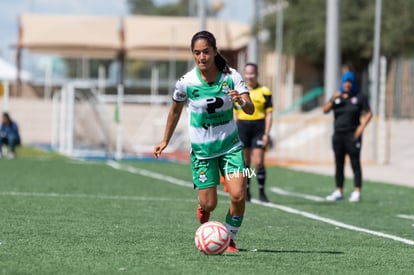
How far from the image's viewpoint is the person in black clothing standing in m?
18.5

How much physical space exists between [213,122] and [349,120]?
8.70 meters

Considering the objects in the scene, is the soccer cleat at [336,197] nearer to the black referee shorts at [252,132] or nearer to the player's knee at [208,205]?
the black referee shorts at [252,132]

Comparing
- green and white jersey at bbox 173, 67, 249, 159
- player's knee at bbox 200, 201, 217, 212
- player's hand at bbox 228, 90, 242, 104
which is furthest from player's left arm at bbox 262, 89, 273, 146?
player's hand at bbox 228, 90, 242, 104

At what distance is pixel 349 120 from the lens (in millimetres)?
18562

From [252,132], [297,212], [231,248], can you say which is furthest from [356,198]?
[231,248]

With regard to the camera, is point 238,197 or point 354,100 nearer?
point 238,197

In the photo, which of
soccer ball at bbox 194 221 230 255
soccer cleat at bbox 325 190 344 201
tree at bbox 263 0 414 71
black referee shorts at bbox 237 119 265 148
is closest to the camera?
soccer ball at bbox 194 221 230 255

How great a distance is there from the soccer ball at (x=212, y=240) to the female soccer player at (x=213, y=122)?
473 millimetres

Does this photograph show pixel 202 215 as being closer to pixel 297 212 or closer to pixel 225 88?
pixel 225 88

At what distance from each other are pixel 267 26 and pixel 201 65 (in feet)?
177

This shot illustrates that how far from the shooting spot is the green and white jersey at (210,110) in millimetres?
10094

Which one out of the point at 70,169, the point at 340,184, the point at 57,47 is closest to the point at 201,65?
the point at 340,184

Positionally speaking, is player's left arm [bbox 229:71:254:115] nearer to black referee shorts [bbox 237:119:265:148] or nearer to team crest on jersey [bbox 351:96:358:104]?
black referee shorts [bbox 237:119:265:148]

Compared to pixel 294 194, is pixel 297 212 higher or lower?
higher
